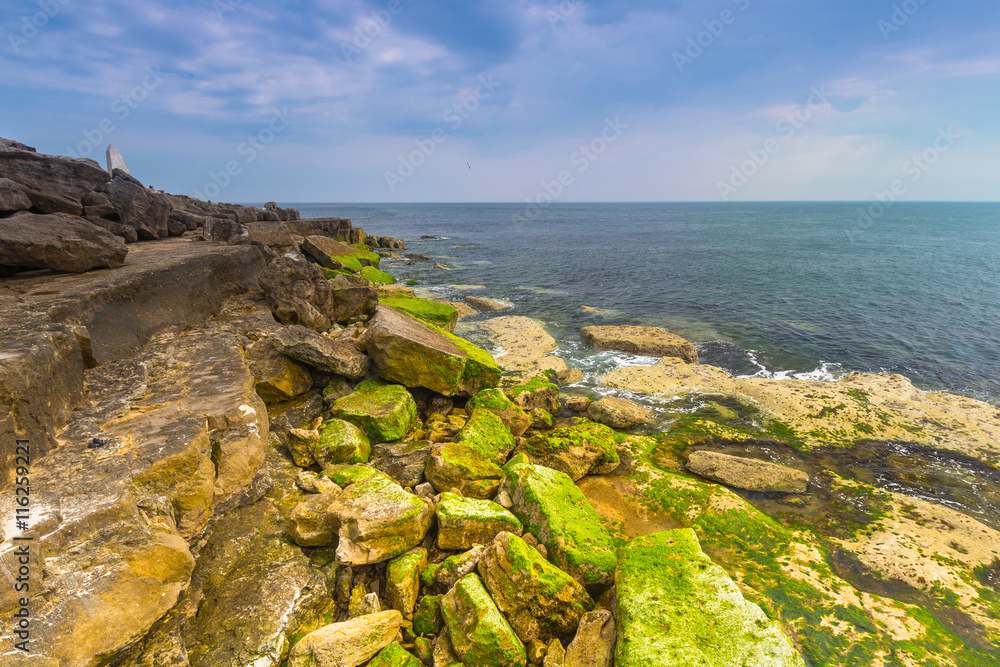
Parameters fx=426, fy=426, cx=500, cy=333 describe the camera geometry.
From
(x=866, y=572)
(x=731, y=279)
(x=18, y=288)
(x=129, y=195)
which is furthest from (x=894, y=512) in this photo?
(x=731, y=279)

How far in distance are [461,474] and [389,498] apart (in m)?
1.77

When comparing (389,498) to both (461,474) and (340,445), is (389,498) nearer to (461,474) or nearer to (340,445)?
(461,474)

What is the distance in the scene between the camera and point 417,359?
37.9ft

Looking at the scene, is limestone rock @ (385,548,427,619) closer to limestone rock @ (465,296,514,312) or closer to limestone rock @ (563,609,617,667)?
limestone rock @ (563,609,617,667)

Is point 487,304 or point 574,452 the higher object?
point 487,304

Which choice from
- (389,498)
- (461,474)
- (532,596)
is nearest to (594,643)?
(532,596)

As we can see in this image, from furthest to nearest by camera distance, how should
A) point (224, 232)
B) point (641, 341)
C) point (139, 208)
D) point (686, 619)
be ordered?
point (641, 341)
point (224, 232)
point (139, 208)
point (686, 619)

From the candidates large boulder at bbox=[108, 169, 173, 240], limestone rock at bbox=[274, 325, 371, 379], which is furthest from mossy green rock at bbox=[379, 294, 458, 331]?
large boulder at bbox=[108, 169, 173, 240]

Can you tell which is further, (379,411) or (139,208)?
(139,208)

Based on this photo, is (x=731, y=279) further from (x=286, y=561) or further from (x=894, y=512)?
(x=286, y=561)

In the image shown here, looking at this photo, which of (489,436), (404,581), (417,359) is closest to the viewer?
(404,581)

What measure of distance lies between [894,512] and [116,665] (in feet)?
47.8

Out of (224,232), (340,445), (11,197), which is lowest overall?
(340,445)

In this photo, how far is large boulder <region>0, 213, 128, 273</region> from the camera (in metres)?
9.02
